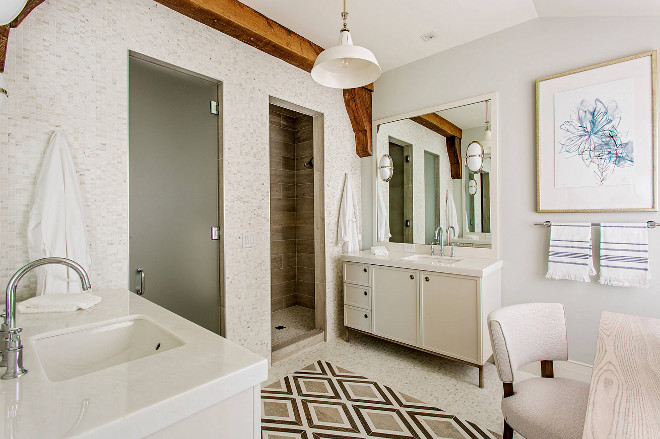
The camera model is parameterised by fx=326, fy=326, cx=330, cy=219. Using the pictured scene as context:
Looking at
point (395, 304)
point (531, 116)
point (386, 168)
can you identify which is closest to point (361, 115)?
point (386, 168)

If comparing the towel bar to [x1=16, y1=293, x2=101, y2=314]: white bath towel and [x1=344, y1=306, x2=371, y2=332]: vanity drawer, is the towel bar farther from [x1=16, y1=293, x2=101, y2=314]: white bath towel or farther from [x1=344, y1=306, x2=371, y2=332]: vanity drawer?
[x1=16, y1=293, x2=101, y2=314]: white bath towel

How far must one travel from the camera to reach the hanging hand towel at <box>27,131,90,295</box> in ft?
5.14

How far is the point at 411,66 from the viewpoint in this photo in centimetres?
326

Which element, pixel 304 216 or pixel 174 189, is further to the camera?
pixel 304 216

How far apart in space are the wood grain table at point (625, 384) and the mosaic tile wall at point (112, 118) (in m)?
2.15

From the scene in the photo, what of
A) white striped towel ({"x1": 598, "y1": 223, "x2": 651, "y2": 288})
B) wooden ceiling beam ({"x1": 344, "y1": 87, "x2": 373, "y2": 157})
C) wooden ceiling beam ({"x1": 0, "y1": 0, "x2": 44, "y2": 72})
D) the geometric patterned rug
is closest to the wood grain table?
white striped towel ({"x1": 598, "y1": 223, "x2": 651, "y2": 288})

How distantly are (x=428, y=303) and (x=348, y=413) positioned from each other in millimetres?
1039

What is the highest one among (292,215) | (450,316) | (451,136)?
(451,136)

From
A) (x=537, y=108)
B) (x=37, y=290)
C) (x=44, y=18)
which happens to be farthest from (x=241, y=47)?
(x=537, y=108)

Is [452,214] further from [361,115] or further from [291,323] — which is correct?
[291,323]

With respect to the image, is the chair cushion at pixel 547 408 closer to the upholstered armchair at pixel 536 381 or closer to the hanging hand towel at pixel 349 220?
the upholstered armchair at pixel 536 381

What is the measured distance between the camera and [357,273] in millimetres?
3174

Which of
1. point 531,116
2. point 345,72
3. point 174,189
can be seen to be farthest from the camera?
point 531,116

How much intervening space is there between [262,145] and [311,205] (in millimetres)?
1776
